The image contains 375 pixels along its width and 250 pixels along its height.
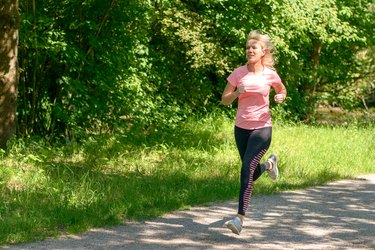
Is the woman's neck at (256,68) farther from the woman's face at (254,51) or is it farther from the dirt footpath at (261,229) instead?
the dirt footpath at (261,229)

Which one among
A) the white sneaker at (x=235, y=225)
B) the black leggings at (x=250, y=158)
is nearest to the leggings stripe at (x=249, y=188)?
the black leggings at (x=250, y=158)

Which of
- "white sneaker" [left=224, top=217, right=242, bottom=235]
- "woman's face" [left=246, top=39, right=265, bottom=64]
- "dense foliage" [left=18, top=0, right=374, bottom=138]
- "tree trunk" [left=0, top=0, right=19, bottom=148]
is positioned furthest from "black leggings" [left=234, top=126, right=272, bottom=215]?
"dense foliage" [left=18, top=0, right=374, bottom=138]

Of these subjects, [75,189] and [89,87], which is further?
[89,87]

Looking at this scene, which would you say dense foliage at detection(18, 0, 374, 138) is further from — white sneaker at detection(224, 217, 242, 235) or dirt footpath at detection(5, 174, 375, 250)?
white sneaker at detection(224, 217, 242, 235)

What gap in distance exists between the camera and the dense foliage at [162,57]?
13.6 metres

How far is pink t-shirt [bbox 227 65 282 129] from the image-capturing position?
7.48 m

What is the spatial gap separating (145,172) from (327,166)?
2.97 m

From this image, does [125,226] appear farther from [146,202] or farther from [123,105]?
[123,105]

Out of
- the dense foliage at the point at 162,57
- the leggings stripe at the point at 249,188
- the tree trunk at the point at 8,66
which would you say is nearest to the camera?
the leggings stripe at the point at 249,188

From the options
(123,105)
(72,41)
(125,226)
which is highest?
(72,41)

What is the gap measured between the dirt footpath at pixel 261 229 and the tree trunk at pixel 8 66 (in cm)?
432

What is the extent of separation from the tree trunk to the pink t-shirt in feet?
17.3

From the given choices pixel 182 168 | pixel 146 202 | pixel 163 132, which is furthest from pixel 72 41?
pixel 146 202

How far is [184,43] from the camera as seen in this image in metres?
18.0
